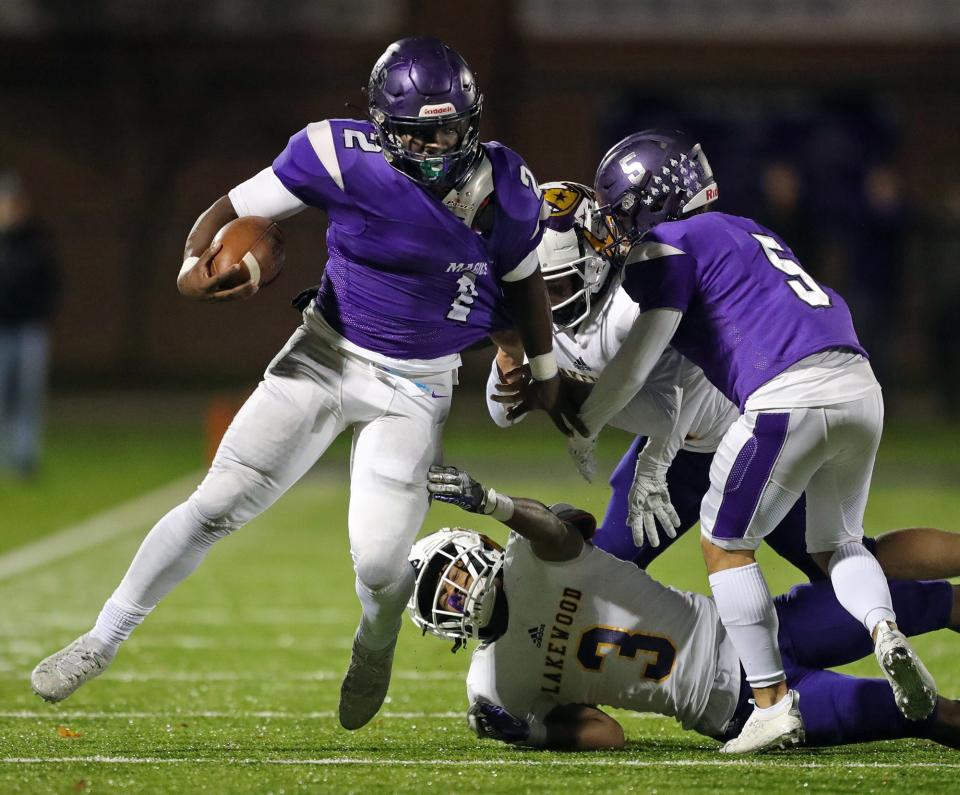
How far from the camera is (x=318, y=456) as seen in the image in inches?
163

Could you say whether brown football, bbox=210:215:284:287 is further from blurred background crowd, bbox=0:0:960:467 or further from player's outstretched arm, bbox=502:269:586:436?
blurred background crowd, bbox=0:0:960:467

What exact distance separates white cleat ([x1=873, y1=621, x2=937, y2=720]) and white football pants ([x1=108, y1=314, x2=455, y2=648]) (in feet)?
3.84

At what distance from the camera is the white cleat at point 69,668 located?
3877 mm

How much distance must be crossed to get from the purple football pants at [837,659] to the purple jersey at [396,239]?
3.72ft

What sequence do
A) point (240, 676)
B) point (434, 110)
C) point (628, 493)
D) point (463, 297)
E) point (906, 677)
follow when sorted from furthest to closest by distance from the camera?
1. point (240, 676)
2. point (628, 493)
3. point (463, 297)
4. point (434, 110)
5. point (906, 677)

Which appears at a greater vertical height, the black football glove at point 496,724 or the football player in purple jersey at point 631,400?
the football player in purple jersey at point 631,400

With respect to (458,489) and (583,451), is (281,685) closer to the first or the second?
(583,451)

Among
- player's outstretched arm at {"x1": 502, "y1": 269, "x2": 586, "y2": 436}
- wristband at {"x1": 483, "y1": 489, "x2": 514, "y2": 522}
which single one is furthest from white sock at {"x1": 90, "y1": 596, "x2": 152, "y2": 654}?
player's outstretched arm at {"x1": 502, "y1": 269, "x2": 586, "y2": 436}

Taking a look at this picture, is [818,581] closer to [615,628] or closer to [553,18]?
[615,628]

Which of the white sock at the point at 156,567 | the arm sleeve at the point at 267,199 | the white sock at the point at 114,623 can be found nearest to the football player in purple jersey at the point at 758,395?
the arm sleeve at the point at 267,199

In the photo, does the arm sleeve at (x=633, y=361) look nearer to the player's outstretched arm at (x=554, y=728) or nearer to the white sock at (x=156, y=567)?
the player's outstretched arm at (x=554, y=728)

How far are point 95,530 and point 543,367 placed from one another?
4.61 metres

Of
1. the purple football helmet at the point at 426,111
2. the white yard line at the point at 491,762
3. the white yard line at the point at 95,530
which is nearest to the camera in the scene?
the white yard line at the point at 491,762

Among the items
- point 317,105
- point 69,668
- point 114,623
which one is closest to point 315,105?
point 317,105
